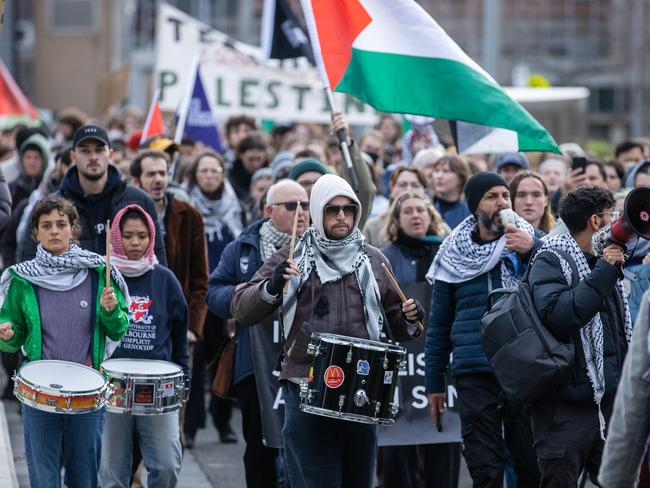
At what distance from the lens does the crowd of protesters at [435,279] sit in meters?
7.23

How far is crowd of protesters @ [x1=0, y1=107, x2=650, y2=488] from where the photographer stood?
23.7ft

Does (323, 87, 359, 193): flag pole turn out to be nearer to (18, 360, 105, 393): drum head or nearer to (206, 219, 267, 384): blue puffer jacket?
(206, 219, 267, 384): blue puffer jacket

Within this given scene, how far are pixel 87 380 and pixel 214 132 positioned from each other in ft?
30.3

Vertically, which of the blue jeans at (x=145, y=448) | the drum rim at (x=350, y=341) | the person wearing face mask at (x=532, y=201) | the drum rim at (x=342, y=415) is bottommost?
the blue jeans at (x=145, y=448)

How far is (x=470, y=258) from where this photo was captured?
8.30 m

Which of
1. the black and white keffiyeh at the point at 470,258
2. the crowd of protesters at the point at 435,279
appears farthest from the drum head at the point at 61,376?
the black and white keffiyeh at the point at 470,258

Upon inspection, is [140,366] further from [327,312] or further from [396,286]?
[396,286]

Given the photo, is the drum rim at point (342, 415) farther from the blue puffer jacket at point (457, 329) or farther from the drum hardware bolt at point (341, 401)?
the blue puffer jacket at point (457, 329)

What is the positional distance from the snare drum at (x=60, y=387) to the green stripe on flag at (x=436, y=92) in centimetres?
263

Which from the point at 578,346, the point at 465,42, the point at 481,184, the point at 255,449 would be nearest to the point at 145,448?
the point at 255,449

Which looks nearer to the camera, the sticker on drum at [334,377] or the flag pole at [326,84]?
the sticker on drum at [334,377]

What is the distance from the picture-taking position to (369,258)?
24.9 feet

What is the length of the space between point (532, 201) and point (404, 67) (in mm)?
1107

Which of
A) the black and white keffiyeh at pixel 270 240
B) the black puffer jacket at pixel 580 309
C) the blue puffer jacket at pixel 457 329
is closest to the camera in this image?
the black puffer jacket at pixel 580 309
